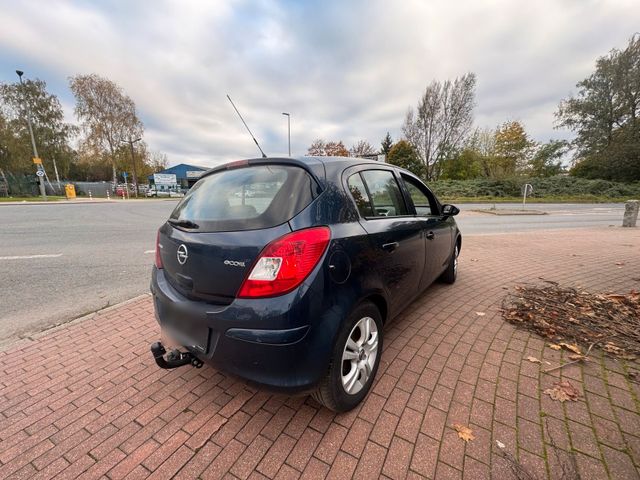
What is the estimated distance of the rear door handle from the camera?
215cm

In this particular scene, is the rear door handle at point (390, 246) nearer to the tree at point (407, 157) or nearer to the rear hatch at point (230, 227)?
the rear hatch at point (230, 227)

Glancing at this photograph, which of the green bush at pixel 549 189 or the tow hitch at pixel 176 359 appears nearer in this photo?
the tow hitch at pixel 176 359

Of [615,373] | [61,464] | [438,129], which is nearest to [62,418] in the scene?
[61,464]

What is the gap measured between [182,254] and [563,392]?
283 centimetres

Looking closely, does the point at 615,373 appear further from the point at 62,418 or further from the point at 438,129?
the point at 438,129

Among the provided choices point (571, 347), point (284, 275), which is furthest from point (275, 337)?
point (571, 347)

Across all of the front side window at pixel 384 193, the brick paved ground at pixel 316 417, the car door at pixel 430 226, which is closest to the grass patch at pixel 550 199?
the car door at pixel 430 226

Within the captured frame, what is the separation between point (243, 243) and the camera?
1640mm

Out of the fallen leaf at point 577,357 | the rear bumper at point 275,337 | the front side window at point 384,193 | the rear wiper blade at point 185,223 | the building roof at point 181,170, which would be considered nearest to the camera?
the rear bumper at point 275,337

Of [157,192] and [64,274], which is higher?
[157,192]

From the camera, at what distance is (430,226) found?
10.1 feet

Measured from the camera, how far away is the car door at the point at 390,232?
82.5 inches

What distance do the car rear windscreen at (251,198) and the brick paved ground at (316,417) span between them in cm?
128

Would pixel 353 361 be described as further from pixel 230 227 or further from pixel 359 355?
pixel 230 227
